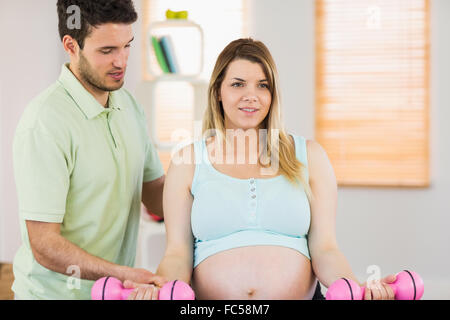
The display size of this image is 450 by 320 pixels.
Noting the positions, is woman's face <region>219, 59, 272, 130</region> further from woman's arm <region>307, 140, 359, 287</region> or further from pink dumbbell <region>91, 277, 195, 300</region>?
pink dumbbell <region>91, 277, 195, 300</region>

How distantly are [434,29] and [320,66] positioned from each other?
74cm

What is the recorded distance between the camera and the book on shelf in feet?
8.52

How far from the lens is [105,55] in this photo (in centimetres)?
126

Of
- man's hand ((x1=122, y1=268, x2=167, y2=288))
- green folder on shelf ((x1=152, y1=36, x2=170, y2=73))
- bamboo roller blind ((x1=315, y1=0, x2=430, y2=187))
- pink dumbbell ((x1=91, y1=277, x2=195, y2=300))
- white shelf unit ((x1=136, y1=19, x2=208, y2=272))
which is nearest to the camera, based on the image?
pink dumbbell ((x1=91, y1=277, x2=195, y2=300))

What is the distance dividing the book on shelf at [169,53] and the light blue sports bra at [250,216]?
1.49 metres

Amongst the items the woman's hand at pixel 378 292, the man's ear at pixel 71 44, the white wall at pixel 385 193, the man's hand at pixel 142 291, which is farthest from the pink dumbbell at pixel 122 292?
the white wall at pixel 385 193

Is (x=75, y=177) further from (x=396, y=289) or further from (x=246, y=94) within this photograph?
(x=396, y=289)

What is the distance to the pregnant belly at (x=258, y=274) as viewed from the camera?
1.25m

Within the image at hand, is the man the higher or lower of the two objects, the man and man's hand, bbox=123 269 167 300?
the higher

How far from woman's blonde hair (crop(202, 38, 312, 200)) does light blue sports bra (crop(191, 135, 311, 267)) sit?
40 mm

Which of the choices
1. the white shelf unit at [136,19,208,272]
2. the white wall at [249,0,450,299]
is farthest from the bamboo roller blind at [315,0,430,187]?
the white shelf unit at [136,19,208,272]

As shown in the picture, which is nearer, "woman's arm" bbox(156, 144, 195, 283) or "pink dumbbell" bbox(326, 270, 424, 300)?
"pink dumbbell" bbox(326, 270, 424, 300)
